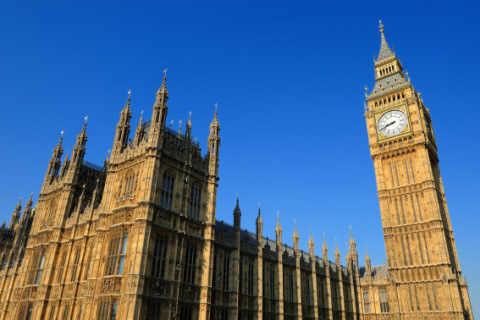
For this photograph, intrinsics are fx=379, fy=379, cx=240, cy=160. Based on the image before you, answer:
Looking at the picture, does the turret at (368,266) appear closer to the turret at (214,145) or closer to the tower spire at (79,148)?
the turret at (214,145)

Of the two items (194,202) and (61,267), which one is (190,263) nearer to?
(194,202)

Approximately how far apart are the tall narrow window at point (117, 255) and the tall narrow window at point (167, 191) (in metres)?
4.40

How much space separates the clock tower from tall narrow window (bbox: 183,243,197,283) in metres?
39.9

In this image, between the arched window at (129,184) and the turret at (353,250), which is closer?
the arched window at (129,184)

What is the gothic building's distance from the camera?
113 ft

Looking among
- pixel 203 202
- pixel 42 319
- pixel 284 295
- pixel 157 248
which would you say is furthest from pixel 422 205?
pixel 42 319

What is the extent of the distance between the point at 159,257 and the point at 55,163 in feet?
87.7

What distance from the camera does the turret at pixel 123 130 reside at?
41.5 m

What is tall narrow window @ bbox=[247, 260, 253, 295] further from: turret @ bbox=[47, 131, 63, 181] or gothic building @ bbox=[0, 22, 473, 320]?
turret @ bbox=[47, 131, 63, 181]

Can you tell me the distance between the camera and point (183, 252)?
36.4 m

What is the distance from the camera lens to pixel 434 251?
60531 millimetres

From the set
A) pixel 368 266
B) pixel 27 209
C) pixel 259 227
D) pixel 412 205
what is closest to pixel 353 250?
pixel 368 266

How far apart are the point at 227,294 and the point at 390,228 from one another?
37.9 metres

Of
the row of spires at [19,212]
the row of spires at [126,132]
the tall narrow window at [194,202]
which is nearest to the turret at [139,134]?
the row of spires at [126,132]
